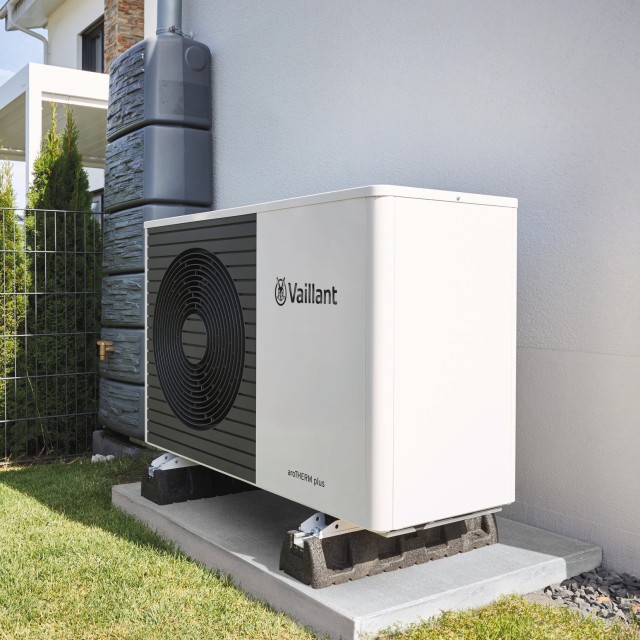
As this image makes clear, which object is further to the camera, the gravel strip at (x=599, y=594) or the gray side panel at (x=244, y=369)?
the gray side panel at (x=244, y=369)

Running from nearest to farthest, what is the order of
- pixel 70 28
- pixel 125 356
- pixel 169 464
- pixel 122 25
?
pixel 169 464 → pixel 125 356 → pixel 122 25 → pixel 70 28

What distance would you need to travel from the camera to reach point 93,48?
10.7m

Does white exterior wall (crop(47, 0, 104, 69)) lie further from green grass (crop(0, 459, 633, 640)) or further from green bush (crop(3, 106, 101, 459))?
green grass (crop(0, 459, 633, 640))

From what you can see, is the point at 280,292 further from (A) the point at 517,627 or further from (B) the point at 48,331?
(B) the point at 48,331

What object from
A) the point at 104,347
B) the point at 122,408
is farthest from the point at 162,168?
the point at 122,408

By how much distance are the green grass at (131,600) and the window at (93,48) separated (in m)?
8.09

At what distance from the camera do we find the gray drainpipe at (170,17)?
218 inches

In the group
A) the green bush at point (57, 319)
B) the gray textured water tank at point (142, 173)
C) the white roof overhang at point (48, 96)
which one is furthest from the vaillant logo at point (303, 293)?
the white roof overhang at point (48, 96)

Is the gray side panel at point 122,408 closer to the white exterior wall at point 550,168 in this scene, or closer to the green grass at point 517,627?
the white exterior wall at point 550,168

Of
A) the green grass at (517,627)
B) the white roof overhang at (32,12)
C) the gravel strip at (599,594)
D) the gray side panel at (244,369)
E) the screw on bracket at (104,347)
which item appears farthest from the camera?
the white roof overhang at (32,12)

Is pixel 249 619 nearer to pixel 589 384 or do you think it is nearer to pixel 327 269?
pixel 327 269

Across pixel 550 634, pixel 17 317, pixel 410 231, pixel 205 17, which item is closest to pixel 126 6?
pixel 205 17

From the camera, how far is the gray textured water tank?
5.25 meters

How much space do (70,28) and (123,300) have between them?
7222mm
